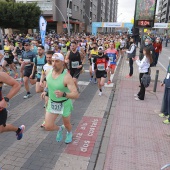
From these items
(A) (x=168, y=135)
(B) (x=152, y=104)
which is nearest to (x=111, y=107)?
(B) (x=152, y=104)

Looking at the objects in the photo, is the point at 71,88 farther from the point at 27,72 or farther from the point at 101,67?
the point at 27,72

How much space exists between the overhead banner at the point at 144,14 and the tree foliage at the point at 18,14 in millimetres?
34863

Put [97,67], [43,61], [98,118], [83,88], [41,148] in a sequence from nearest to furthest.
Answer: [41,148] < [98,118] < [43,61] < [97,67] < [83,88]

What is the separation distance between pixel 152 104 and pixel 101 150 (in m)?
3.43

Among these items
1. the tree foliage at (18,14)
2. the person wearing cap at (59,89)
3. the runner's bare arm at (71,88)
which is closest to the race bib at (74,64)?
the person wearing cap at (59,89)

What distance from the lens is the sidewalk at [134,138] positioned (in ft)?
12.8

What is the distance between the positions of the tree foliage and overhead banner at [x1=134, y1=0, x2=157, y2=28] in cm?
3486

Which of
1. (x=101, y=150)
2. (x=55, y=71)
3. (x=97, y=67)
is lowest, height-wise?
(x=101, y=150)

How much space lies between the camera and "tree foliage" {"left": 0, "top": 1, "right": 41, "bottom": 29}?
38875 millimetres

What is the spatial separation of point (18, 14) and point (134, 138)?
40231mm

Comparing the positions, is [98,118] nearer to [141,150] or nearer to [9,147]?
[141,150]

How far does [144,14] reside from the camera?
934cm

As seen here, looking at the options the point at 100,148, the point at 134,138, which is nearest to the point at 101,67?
the point at 134,138

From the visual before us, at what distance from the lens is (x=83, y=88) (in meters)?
8.84
